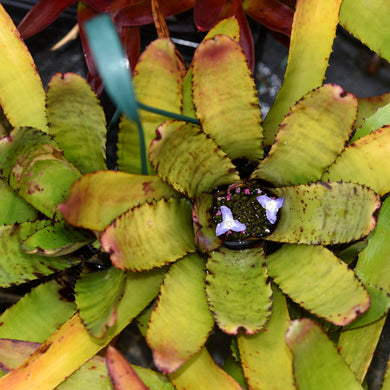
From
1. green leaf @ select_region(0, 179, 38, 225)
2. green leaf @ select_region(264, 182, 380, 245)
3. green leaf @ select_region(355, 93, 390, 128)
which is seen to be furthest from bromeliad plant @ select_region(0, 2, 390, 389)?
green leaf @ select_region(355, 93, 390, 128)

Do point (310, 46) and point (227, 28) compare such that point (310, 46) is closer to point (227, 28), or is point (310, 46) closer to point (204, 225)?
point (227, 28)

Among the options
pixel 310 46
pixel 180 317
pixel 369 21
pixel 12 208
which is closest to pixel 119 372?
pixel 180 317

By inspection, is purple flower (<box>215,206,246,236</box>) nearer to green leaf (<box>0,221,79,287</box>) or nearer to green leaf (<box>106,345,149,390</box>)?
green leaf (<box>106,345,149,390</box>)

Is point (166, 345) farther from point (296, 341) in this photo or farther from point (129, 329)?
point (129, 329)

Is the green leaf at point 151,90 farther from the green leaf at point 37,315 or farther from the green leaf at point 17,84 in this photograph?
the green leaf at point 37,315

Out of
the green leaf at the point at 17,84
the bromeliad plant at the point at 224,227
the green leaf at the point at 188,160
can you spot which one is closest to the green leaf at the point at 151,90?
the bromeliad plant at the point at 224,227
